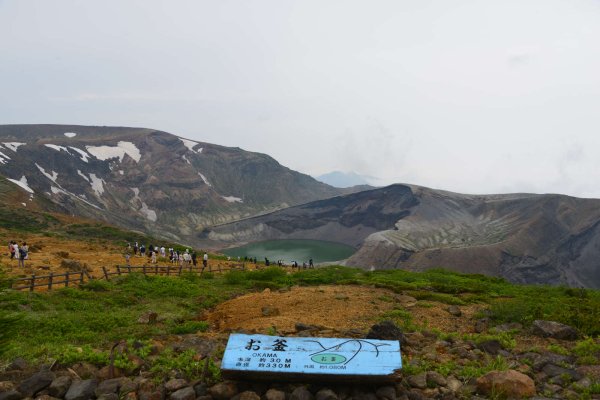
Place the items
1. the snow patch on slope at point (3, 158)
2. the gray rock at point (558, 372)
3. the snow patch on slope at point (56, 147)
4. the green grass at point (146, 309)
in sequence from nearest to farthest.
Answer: the gray rock at point (558, 372) < the green grass at point (146, 309) < the snow patch on slope at point (3, 158) < the snow patch on slope at point (56, 147)

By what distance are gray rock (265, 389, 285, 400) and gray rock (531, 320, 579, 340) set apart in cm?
1045

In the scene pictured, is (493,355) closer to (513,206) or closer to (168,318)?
(168,318)

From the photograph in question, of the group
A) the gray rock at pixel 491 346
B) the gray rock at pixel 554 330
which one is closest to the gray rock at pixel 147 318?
the gray rock at pixel 491 346

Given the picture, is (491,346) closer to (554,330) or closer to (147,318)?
(554,330)

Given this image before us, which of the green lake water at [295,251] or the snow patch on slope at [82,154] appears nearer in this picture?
the green lake water at [295,251]

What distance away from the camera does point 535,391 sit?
9570 millimetres

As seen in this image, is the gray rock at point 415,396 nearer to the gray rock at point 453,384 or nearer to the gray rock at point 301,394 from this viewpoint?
the gray rock at point 453,384

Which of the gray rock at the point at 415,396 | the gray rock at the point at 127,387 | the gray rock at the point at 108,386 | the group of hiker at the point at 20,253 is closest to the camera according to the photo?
the gray rock at the point at 415,396

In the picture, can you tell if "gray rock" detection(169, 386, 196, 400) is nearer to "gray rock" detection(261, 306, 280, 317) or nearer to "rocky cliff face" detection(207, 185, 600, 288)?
"gray rock" detection(261, 306, 280, 317)

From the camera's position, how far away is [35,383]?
375 inches

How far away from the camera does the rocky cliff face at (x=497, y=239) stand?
119m

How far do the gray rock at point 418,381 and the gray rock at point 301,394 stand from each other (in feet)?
8.57

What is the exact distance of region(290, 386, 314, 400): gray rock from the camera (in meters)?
8.88

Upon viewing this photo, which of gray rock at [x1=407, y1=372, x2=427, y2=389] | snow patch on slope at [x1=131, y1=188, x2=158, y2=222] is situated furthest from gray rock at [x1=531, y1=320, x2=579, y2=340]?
snow patch on slope at [x1=131, y1=188, x2=158, y2=222]
